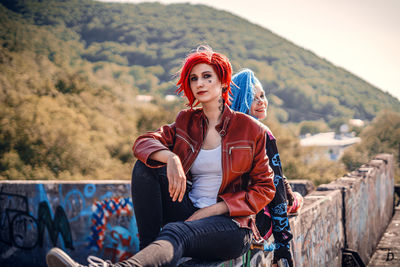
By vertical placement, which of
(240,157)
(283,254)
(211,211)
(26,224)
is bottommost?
(26,224)

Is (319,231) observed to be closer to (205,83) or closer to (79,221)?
(205,83)

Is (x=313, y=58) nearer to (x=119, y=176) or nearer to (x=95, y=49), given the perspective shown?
(x=95, y=49)

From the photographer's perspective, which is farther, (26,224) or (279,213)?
(26,224)

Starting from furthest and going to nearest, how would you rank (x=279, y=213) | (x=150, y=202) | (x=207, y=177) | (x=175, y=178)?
(x=279, y=213) → (x=207, y=177) → (x=150, y=202) → (x=175, y=178)

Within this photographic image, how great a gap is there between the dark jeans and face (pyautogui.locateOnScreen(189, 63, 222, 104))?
0.47 meters

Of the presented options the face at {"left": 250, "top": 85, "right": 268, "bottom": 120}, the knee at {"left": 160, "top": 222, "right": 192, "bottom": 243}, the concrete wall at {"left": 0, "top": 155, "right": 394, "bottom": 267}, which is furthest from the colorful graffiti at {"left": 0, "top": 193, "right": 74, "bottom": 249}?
the knee at {"left": 160, "top": 222, "right": 192, "bottom": 243}

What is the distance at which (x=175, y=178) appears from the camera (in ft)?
6.02

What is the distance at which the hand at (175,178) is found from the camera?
183 cm

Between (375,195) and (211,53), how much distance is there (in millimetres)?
5966

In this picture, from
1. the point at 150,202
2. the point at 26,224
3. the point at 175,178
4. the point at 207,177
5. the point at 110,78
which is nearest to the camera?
the point at 175,178

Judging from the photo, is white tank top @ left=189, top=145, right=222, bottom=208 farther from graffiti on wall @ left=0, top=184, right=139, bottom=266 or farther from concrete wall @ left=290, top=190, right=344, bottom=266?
graffiti on wall @ left=0, top=184, right=139, bottom=266

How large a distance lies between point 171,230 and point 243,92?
133 cm

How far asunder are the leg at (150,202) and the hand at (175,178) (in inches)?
5.2

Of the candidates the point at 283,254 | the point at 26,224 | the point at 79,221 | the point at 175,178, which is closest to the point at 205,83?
the point at 175,178
